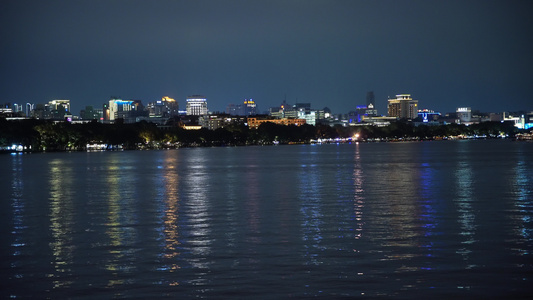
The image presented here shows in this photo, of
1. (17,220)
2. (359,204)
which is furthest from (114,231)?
(359,204)

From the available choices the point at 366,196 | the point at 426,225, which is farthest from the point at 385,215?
the point at 366,196

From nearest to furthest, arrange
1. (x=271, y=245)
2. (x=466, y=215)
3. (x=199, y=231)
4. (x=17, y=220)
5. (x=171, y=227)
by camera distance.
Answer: (x=271, y=245)
(x=199, y=231)
(x=171, y=227)
(x=466, y=215)
(x=17, y=220)

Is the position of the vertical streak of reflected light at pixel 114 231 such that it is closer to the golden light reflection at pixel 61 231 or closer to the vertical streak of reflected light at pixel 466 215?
Result: the golden light reflection at pixel 61 231

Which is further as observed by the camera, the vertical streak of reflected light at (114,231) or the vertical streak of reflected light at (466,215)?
the vertical streak of reflected light at (466,215)

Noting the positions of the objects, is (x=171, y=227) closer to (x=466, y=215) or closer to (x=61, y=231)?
(x=61, y=231)

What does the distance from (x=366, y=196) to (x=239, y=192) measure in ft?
23.5

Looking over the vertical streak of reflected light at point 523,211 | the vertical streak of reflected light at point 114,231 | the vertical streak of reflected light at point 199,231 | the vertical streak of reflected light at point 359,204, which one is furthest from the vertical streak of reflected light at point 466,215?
the vertical streak of reflected light at point 114,231

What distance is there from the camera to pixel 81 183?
4506cm

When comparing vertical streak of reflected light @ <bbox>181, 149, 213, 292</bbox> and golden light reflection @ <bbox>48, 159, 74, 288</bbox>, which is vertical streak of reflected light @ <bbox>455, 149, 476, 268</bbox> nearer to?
vertical streak of reflected light @ <bbox>181, 149, 213, 292</bbox>

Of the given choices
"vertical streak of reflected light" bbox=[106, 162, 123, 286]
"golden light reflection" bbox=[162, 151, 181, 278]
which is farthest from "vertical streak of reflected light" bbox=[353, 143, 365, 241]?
"vertical streak of reflected light" bbox=[106, 162, 123, 286]

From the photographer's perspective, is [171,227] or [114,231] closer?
[114,231]

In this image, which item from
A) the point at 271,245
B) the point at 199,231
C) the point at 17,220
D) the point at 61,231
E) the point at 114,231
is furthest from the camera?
the point at 17,220

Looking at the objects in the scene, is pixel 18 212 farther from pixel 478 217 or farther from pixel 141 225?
pixel 478 217

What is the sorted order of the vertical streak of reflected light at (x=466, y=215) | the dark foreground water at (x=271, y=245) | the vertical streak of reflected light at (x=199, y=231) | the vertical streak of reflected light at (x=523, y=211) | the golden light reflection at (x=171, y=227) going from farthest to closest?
the vertical streak of reflected light at (x=523, y=211)
the vertical streak of reflected light at (x=466, y=215)
the golden light reflection at (x=171, y=227)
the vertical streak of reflected light at (x=199, y=231)
the dark foreground water at (x=271, y=245)
